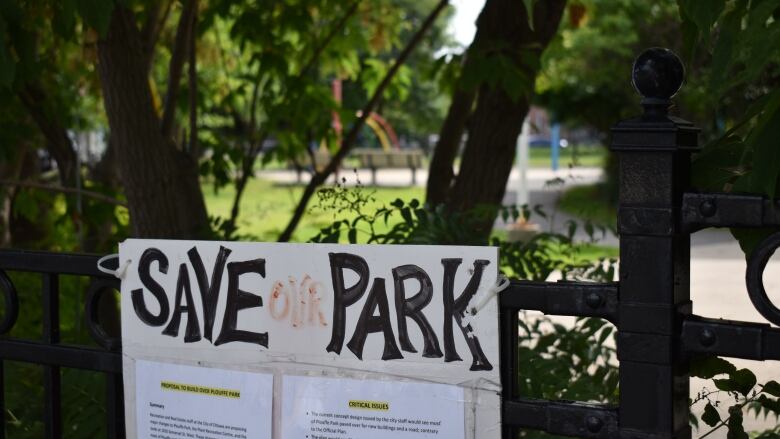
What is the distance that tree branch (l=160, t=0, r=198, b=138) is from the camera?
4.86 meters

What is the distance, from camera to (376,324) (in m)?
1.95

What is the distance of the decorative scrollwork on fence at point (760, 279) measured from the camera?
65.2 inches

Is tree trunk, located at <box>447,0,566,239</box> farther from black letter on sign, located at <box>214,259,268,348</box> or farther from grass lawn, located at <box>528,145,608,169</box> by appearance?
black letter on sign, located at <box>214,259,268,348</box>

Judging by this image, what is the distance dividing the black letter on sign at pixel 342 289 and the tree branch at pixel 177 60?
295cm

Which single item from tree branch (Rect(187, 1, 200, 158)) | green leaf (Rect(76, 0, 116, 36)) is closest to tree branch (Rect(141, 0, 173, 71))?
tree branch (Rect(187, 1, 200, 158))

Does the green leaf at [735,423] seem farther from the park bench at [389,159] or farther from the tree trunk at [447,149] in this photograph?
the park bench at [389,159]

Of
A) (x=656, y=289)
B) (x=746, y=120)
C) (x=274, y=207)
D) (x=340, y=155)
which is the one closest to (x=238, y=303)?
(x=656, y=289)

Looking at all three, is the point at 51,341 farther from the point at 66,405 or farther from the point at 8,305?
the point at 66,405

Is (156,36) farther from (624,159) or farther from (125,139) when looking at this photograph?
(624,159)

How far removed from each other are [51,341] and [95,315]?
14 centimetres

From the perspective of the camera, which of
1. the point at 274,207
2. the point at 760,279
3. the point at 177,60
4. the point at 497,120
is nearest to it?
the point at 760,279

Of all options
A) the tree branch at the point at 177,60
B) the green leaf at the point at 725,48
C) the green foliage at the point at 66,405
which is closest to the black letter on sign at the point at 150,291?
the green leaf at the point at 725,48

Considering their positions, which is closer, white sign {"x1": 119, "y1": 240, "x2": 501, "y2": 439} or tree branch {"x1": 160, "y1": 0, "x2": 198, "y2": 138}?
white sign {"x1": 119, "y1": 240, "x2": 501, "y2": 439}

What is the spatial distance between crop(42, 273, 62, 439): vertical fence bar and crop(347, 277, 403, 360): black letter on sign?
0.82 m
